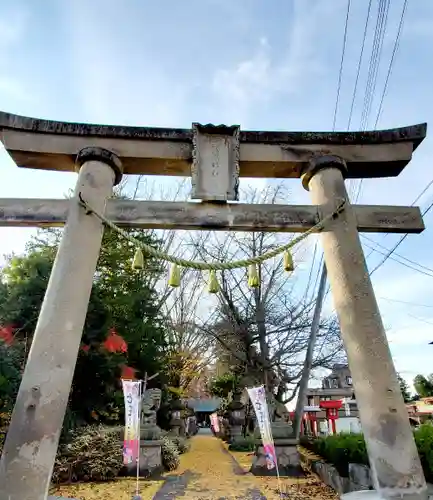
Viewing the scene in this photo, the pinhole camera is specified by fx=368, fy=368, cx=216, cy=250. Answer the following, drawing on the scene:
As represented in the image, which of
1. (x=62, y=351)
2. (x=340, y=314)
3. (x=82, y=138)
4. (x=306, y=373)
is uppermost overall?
(x=82, y=138)

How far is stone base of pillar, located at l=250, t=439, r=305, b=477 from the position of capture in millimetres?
11617

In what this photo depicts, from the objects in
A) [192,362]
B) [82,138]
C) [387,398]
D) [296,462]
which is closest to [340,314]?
[387,398]

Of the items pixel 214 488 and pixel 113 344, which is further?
pixel 113 344

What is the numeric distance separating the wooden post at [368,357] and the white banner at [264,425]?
6.49 metres

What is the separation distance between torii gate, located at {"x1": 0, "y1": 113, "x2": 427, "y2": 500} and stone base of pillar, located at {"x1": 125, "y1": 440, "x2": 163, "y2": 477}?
9210mm

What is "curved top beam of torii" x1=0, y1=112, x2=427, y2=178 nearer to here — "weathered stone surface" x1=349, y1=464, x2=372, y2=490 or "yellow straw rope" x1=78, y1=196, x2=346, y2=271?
"yellow straw rope" x1=78, y1=196, x2=346, y2=271

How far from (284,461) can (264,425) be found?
3034 millimetres

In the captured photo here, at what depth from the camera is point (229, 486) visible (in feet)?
33.5

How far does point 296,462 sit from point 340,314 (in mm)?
9601

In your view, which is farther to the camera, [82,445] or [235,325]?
[235,325]

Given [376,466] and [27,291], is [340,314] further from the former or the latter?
[27,291]

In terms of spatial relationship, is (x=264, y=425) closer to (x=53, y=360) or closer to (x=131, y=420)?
(x=131, y=420)

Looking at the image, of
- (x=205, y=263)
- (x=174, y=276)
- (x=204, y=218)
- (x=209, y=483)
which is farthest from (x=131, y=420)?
(x=204, y=218)

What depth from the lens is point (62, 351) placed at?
157 inches
